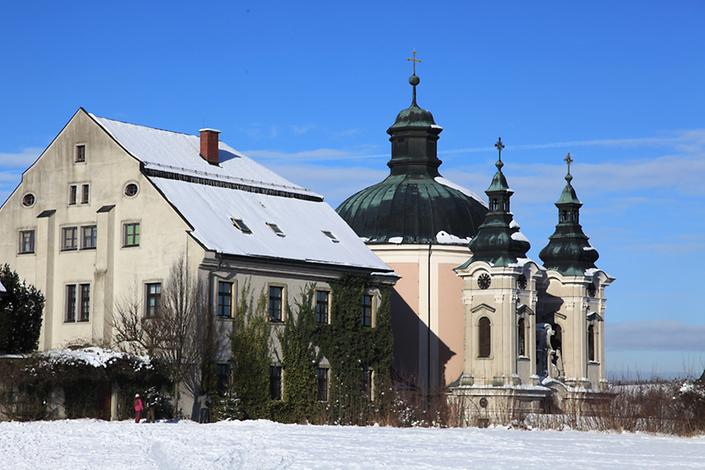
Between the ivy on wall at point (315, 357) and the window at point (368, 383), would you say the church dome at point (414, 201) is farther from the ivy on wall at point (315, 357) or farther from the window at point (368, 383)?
the window at point (368, 383)

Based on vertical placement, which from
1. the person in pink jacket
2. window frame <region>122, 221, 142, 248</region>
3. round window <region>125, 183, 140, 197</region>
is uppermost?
round window <region>125, 183, 140, 197</region>

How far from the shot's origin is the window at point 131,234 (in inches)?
2384

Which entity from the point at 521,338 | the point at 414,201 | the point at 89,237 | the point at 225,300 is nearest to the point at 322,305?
the point at 225,300

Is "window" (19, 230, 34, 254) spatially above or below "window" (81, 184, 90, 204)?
below

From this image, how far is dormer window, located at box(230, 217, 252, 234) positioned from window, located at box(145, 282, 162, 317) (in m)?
4.23

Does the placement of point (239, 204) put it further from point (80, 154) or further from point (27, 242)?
point (27, 242)

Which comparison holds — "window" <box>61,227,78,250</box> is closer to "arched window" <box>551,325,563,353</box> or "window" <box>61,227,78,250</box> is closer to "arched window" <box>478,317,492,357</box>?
"arched window" <box>478,317,492,357</box>

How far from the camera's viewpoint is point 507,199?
265 feet

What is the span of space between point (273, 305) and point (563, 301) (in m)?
26.2

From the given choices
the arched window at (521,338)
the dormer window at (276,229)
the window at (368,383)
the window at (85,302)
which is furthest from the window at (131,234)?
the arched window at (521,338)

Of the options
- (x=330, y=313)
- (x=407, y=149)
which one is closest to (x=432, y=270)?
(x=407, y=149)

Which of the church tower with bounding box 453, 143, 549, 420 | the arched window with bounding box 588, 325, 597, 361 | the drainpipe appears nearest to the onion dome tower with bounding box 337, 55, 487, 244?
the drainpipe

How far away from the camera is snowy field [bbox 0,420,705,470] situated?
37.8 m

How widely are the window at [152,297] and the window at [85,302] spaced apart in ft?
10.9
